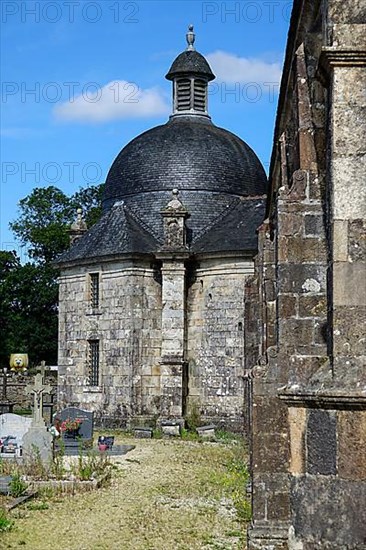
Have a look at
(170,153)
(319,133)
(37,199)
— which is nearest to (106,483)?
(319,133)

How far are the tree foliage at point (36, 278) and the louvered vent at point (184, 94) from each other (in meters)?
17.8

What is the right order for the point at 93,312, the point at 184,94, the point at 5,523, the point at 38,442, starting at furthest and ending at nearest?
1. the point at 184,94
2. the point at 93,312
3. the point at 38,442
4. the point at 5,523

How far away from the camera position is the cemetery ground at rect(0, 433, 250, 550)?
33.4 ft

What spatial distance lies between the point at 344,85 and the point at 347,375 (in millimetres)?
1790

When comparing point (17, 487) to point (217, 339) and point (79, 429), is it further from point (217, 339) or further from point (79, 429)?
point (217, 339)

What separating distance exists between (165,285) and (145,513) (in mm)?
13509

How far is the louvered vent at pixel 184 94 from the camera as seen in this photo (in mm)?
29484

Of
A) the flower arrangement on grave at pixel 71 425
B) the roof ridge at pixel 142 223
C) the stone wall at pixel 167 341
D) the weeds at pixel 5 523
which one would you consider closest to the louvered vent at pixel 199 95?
the roof ridge at pixel 142 223

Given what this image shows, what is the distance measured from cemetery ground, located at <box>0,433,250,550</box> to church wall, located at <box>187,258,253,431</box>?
679 cm

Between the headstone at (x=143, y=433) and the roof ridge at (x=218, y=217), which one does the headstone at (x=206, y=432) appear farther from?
the roof ridge at (x=218, y=217)

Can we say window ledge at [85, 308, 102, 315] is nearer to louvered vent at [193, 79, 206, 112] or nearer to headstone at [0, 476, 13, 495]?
louvered vent at [193, 79, 206, 112]

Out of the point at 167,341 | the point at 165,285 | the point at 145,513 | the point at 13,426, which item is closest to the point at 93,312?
the point at 165,285

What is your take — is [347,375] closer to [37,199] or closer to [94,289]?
[94,289]

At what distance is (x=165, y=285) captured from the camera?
25.1 metres
